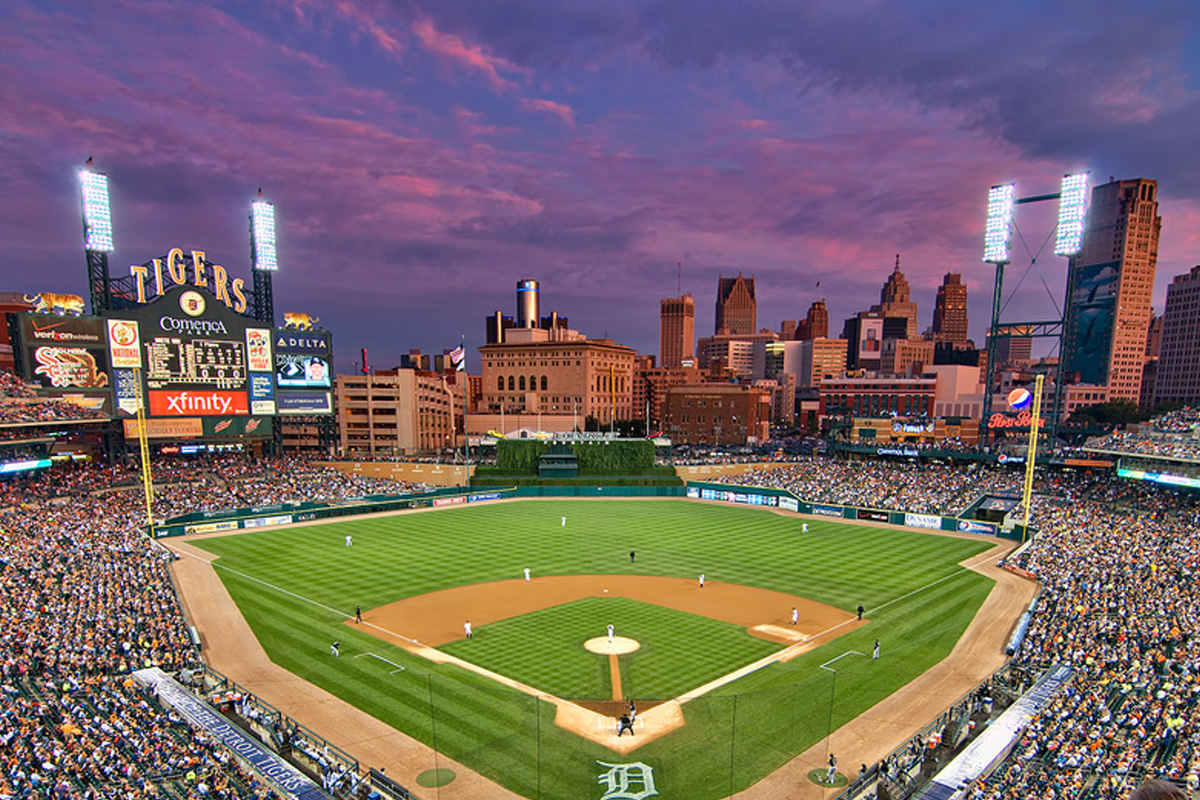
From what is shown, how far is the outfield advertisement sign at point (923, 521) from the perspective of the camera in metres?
53.2

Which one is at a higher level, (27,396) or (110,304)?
(110,304)

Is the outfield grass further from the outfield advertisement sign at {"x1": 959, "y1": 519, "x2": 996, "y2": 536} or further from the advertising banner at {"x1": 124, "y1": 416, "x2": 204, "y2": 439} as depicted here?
the advertising banner at {"x1": 124, "y1": 416, "x2": 204, "y2": 439}

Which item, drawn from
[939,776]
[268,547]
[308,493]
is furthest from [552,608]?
[308,493]

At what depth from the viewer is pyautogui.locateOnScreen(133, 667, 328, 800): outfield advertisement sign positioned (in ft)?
55.4

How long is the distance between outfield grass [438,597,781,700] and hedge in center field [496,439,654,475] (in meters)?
40.9

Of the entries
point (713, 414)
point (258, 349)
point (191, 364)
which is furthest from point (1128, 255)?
point (191, 364)

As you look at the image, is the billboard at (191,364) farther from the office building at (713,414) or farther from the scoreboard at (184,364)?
the office building at (713,414)

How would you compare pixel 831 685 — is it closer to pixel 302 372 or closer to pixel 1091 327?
pixel 302 372

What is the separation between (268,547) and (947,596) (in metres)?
44.7

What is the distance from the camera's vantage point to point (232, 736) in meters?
19.1

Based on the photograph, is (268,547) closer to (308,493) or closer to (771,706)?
(308,493)

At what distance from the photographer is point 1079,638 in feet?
82.8

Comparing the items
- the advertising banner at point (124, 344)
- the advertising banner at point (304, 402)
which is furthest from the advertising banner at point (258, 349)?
the advertising banner at point (124, 344)

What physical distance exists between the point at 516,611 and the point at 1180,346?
180 m
